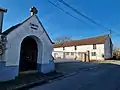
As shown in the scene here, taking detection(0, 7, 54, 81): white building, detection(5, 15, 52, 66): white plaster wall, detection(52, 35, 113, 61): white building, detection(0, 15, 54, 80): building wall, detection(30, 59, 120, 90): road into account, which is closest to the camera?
detection(30, 59, 120, 90): road

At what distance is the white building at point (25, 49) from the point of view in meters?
12.8

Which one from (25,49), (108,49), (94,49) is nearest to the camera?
(25,49)

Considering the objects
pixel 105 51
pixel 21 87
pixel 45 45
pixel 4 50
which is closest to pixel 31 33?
pixel 45 45

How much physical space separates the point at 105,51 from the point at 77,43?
10.7 m

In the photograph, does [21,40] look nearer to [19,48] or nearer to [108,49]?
[19,48]

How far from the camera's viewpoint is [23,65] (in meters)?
16.4

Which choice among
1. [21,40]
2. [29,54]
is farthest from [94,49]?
[21,40]

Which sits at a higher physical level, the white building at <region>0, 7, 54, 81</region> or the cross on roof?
the cross on roof

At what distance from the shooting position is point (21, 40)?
14.1 meters

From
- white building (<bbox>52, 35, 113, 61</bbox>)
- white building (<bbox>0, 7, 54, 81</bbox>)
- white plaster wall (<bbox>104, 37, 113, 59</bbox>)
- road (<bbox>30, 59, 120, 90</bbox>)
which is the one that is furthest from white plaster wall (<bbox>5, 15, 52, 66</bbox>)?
white plaster wall (<bbox>104, 37, 113, 59</bbox>)

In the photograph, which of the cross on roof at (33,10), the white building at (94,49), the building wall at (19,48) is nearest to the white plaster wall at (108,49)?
the white building at (94,49)

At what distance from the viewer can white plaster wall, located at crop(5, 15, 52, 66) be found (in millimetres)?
13094

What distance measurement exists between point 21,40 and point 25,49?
9.75 ft

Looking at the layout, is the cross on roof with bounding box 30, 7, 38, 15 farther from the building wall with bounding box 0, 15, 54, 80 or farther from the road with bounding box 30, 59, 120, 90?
the road with bounding box 30, 59, 120, 90
